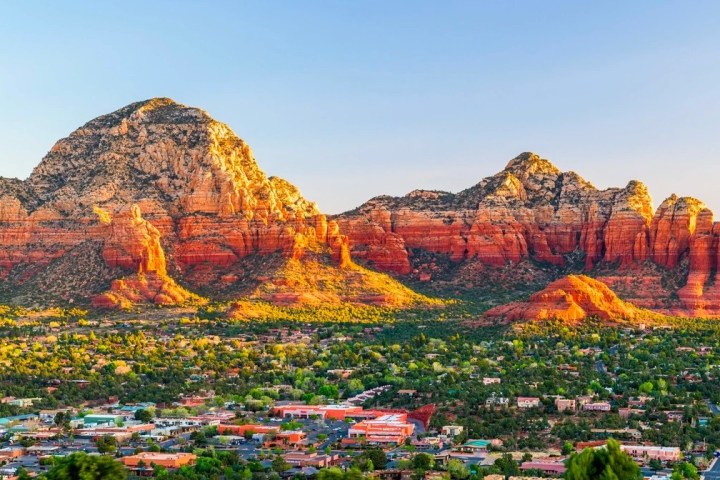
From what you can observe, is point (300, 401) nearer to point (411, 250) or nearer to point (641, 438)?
point (641, 438)

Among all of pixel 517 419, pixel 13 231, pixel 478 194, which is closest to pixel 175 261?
pixel 13 231

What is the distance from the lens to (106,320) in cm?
14962

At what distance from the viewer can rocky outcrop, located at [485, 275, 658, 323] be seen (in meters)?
144

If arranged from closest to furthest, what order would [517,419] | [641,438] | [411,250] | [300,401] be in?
[641,438] → [517,419] → [300,401] → [411,250]

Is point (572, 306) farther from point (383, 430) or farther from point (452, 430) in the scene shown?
point (383, 430)

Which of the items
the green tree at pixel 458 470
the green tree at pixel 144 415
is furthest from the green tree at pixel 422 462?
the green tree at pixel 144 415

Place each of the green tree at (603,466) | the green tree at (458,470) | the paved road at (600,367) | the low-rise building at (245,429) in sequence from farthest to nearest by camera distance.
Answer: the paved road at (600,367)
the low-rise building at (245,429)
the green tree at (458,470)
the green tree at (603,466)

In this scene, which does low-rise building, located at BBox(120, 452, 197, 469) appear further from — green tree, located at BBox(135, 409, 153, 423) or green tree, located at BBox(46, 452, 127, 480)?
green tree, located at BBox(135, 409, 153, 423)

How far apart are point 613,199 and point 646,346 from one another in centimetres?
5286

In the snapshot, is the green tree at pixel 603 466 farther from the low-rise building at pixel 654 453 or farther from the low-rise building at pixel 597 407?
the low-rise building at pixel 597 407

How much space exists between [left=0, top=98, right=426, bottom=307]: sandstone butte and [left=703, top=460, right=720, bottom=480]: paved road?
90.0 meters

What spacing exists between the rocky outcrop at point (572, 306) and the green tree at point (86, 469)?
85118 millimetres

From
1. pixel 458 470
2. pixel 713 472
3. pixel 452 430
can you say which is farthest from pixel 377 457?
pixel 713 472

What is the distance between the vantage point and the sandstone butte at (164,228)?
6437 inches
